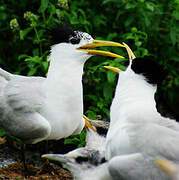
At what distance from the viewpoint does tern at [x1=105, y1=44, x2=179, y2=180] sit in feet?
8.50

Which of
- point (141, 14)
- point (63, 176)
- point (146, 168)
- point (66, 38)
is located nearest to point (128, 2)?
point (141, 14)

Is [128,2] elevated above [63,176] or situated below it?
above

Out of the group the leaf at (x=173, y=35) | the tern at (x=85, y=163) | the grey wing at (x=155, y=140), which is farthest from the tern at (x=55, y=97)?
the leaf at (x=173, y=35)

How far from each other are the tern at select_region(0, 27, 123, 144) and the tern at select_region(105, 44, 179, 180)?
1.19 feet

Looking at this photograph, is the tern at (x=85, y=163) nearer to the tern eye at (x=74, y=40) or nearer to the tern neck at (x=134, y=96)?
the tern neck at (x=134, y=96)

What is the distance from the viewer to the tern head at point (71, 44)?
327cm

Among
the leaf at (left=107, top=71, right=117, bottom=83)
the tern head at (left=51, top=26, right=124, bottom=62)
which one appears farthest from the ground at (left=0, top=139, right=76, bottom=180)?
the tern head at (left=51, top=26, right=124, bottom=62)

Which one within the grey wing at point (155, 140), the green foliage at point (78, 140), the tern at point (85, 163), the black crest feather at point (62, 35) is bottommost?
the green foliage at point (78, 140)

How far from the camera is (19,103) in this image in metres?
3.22

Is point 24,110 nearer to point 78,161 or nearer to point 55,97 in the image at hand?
point 55,97

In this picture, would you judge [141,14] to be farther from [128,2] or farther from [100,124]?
[100,124]

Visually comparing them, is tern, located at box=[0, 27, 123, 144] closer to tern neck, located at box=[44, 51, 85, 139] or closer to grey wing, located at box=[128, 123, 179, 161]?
tern neck, located at box=[44, 51, 85, 139]

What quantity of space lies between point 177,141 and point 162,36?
2345 millimetres

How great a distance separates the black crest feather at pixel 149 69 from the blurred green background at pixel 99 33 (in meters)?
0.95
